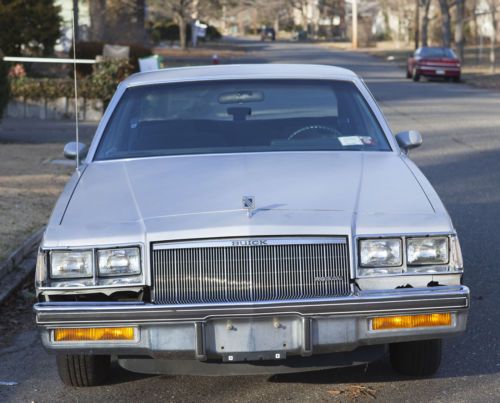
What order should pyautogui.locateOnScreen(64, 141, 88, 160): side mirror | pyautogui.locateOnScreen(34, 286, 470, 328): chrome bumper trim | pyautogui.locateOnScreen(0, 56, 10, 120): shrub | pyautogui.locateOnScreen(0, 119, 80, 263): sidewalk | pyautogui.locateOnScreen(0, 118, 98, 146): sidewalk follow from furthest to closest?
pyautogui.locateOnScreen(0, 118, 98, 146): sidewalk, pyautogui.locateOnScreen(0, 56, 10, 120): shrub, pyautogui.locateOnScreen(0, 119, 80, 263): sidewalk, pyautogui.locateOnScreen(64, 141, 88, 160): side mirror, pyautogui.locateOnScreen(34, 286, 470, 328): chrome bumper trim

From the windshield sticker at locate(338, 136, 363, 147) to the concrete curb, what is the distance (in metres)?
2.65

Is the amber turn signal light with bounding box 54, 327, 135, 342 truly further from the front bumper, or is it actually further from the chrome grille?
the chrome grille

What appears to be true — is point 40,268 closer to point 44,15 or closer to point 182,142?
point 182,142

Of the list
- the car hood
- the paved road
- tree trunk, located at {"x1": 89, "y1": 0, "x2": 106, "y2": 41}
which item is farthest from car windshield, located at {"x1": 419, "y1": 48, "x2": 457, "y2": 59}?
the car hood

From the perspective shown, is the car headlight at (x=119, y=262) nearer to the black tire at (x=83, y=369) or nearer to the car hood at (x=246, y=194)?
the car hood at (x=246, y=194)

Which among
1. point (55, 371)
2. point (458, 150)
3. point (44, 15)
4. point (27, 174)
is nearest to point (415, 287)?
point (55, 371)

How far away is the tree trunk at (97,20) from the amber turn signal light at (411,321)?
1306 inches

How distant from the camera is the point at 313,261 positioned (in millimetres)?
4621

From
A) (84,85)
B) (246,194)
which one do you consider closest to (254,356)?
(246,194)

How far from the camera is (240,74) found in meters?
6.63

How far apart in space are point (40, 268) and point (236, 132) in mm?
1963

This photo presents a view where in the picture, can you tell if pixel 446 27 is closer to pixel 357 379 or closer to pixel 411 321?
pixel 357 379

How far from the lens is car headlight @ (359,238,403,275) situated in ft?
15.3

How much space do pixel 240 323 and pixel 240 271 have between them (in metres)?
0.24
